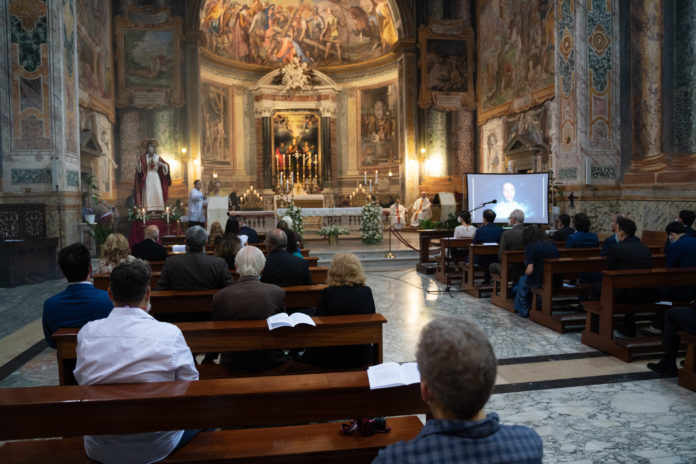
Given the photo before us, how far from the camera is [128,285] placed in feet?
8.21

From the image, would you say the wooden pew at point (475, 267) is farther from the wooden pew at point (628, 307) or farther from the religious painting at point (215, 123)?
the religious painting at point (215, 123)

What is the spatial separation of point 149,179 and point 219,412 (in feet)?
46.0

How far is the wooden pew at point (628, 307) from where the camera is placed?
500 centimetres

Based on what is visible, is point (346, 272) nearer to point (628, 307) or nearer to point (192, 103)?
point (628, 307)

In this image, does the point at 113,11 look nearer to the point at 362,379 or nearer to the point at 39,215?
the point at 39,215

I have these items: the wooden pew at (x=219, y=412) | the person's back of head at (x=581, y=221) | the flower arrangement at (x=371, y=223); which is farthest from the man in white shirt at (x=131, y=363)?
the flower arrangement at (x=371, y=223)

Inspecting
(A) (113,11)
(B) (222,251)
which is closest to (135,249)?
(B) (222,251)

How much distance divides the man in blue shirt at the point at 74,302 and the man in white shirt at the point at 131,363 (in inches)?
47.7

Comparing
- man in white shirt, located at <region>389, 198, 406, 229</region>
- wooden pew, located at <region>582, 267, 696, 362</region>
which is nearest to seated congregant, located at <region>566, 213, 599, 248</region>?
wooden pew, located at <region>582, 267, 696, 362</region>

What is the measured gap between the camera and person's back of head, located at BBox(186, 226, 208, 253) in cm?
482

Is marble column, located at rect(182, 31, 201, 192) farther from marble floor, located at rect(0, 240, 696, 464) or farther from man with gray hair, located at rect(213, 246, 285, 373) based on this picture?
man with gray hair, located at rect(213, 246, 285, 373)

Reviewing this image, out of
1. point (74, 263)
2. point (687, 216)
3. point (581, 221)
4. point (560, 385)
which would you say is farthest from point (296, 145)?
point (74, 263)

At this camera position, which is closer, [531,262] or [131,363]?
[131,363]

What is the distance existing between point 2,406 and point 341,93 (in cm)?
2294
